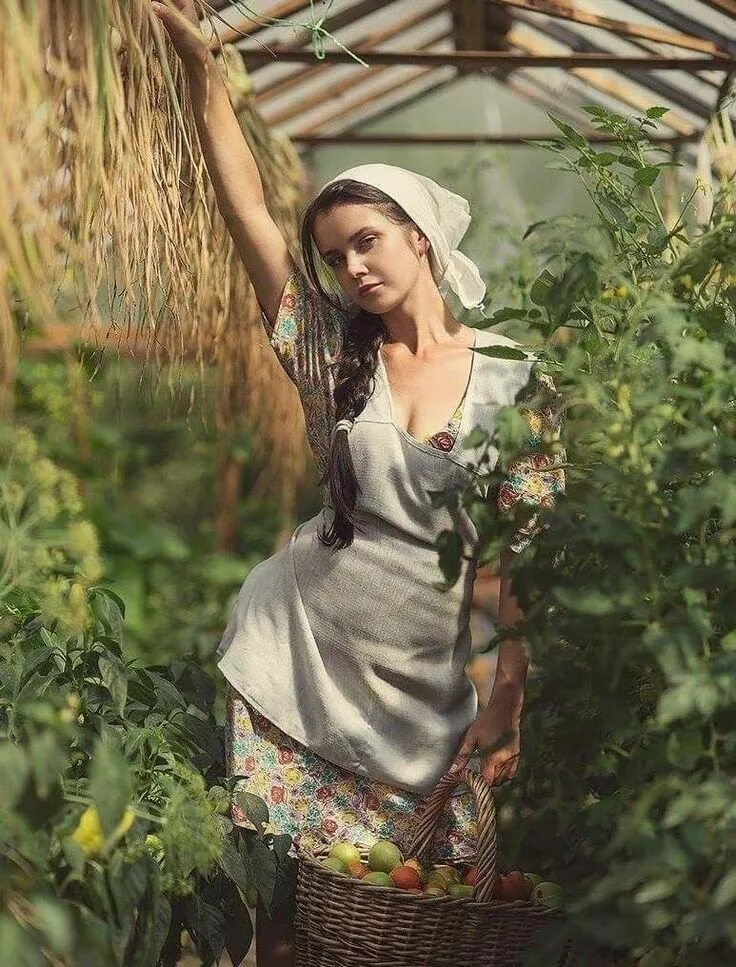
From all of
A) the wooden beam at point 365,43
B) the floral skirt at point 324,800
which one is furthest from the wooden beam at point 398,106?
the floral skirt at point 324,800

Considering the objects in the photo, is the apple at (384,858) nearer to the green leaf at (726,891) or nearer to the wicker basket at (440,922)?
the wicker basket at (440,922)

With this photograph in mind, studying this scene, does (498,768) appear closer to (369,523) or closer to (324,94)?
(369,523)

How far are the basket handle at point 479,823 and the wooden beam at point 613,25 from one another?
190cm

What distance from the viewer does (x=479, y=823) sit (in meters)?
2.15

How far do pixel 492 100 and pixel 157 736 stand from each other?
21.6 feet

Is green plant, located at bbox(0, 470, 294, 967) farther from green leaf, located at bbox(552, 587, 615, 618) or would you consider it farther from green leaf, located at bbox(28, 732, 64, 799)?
green leaf, located at bbox(552, 587, 615, 618)

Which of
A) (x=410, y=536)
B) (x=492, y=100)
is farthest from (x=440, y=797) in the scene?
(x=492, y=100)

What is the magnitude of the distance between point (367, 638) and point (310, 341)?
53 centimetres

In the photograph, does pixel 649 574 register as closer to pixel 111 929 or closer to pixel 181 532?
pixel 111 929

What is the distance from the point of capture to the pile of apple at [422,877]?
218 centimetres

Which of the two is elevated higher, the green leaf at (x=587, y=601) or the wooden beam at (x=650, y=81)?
the wooden beam at (x=650, y=81)

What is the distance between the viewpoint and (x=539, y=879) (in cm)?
224

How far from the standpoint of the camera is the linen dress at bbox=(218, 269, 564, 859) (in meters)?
2.34

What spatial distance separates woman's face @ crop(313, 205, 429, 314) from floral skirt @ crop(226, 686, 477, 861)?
74cm
